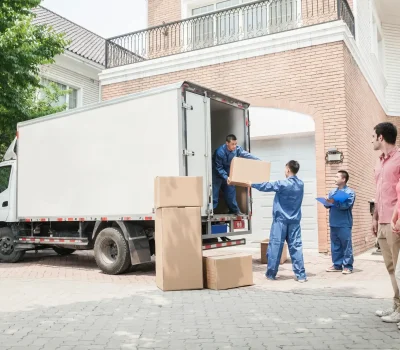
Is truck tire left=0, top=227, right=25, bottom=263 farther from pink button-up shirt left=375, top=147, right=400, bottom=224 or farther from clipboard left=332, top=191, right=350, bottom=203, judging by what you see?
pink button-up shirt left=375, top=147, right=400, bottom=224

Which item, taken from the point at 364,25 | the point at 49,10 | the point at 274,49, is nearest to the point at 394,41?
the point at 364,25

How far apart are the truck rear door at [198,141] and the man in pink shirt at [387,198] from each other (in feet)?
11.0

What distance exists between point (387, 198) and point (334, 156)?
6.11 meters

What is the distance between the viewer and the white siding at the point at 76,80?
1827 centimetres

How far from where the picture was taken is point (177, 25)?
14688mm

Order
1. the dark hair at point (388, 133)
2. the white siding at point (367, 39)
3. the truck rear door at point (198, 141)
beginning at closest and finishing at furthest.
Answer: the dark hair at point (388, 133) < the truck rear door at point (198, 141) < the white siding at point (367, 39)

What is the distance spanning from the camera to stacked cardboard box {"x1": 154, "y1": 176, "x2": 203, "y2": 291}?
6.84 metres

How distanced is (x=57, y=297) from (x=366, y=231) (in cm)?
899

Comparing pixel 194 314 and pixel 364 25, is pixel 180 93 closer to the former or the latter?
pixel 194 314

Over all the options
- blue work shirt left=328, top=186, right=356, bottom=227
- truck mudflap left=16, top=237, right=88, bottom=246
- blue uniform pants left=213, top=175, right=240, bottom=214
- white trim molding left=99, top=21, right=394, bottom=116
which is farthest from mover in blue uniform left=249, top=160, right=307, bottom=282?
white trim molding left=99, top=21, right=394, bottom=116

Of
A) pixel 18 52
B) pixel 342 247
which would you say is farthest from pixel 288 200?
pixel 18 52

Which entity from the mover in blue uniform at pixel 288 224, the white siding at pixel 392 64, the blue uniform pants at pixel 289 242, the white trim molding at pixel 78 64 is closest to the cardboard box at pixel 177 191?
the mover in blue uniform at pixel 288 224

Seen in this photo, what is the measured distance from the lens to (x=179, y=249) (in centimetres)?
688

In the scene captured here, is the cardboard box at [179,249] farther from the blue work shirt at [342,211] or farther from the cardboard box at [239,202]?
the blue work shirt at [342,211]
